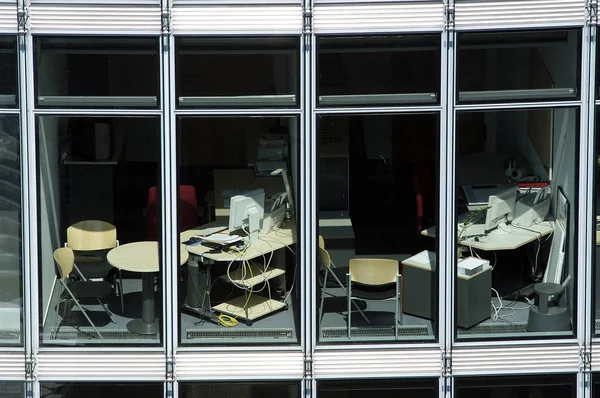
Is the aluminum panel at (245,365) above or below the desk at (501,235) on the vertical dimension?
below

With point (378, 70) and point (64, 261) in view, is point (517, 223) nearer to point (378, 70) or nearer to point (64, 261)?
point (378, 70)

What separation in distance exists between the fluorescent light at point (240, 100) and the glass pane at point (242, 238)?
6.8 inches

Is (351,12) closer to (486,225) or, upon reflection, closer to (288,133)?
(288,133)

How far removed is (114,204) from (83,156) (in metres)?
0.81

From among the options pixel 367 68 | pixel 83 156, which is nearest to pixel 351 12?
pixel 367 68

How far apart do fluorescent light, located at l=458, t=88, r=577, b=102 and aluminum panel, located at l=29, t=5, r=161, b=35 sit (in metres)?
2.89

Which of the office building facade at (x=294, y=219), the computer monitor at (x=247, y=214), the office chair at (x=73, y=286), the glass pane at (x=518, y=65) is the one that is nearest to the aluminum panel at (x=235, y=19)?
the office building facade at (x=294, y=219)

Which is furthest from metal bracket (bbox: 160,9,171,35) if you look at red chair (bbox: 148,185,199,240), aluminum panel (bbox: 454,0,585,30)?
aluminum panel (bbox: 454,0,585,30)

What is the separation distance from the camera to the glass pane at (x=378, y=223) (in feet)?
39.5

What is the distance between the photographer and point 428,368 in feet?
39.1

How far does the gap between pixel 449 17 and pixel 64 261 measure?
437cm

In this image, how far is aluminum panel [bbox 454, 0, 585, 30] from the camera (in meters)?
11.4

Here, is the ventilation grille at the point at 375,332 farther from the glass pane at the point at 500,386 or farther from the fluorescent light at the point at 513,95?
the fluorescent light at the point at 513,95

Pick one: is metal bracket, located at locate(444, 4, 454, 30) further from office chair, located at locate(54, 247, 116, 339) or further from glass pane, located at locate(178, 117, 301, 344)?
office chair, located at locate(54, 247, 116, 339)
